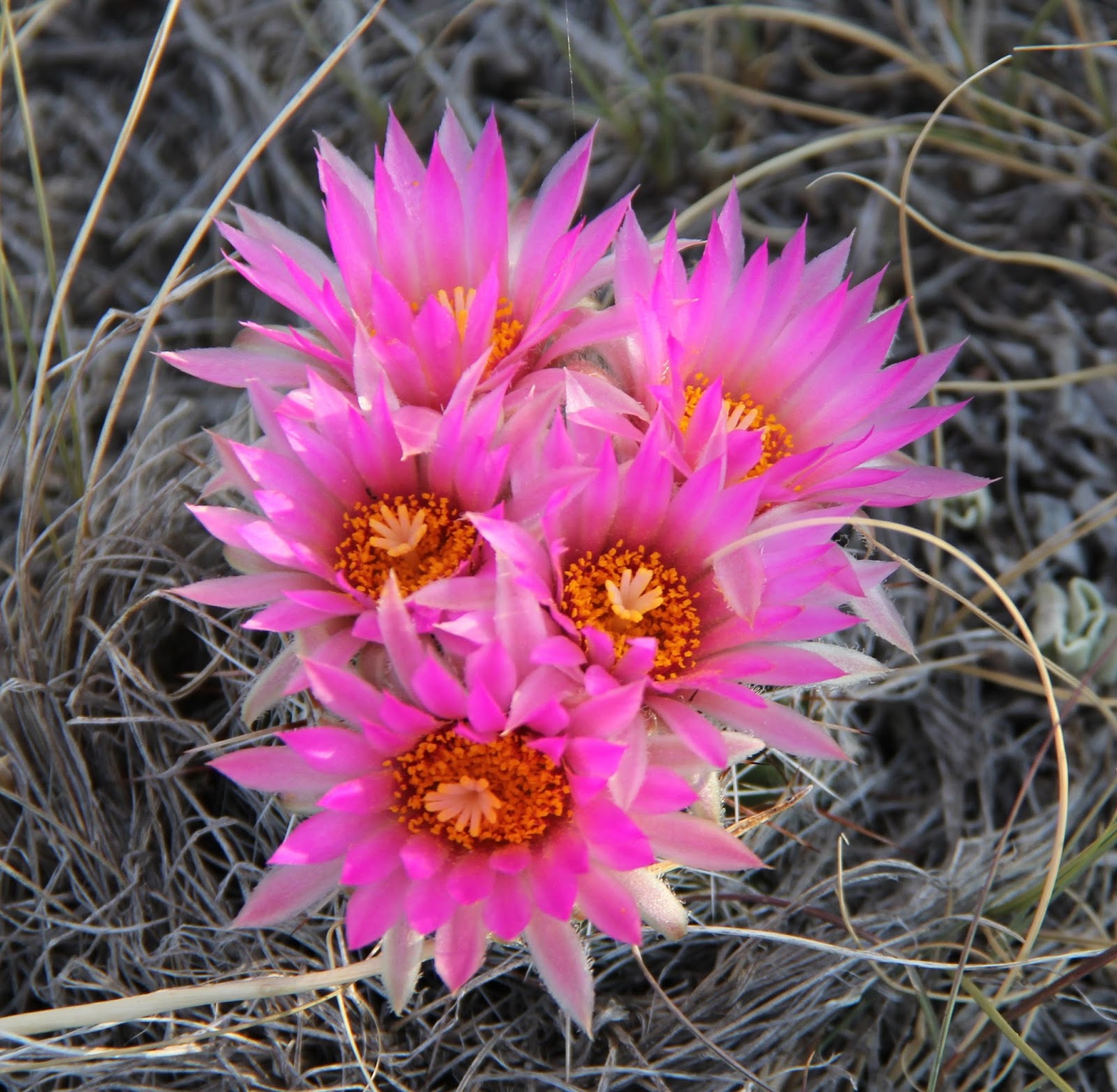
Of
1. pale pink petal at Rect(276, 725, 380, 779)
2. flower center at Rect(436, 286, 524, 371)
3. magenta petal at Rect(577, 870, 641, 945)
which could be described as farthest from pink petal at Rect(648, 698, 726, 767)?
flower center at Rect(436, 286, 524, 371)

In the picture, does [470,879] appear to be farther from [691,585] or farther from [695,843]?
[691,585]

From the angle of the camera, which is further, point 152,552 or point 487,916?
point 152,552

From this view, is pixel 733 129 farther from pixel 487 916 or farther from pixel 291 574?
pixel 487 916

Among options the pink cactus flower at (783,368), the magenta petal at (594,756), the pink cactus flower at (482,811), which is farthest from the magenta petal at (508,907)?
the pink cactus flower at (783,368)

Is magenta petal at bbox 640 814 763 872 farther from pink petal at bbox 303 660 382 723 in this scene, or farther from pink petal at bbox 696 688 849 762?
pink petal at bbox 303 660 382 723

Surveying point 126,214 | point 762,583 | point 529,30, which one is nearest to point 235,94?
point 126,214

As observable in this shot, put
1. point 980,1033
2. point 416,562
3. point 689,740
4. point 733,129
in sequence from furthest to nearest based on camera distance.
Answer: point 733,129
point 980,1033
point 416,562
point 689,740
